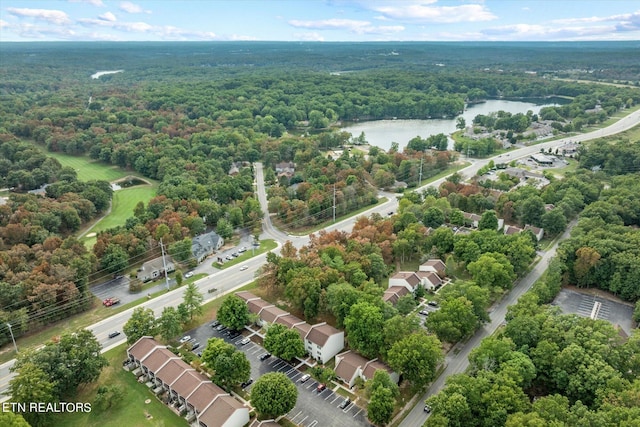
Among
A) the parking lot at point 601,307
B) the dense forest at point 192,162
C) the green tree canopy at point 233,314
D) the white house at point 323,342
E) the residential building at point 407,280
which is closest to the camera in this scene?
the white house at point 323,342

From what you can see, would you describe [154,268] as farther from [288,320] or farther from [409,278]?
[409,278]

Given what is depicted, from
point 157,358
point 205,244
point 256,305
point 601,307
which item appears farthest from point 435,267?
point 157,358

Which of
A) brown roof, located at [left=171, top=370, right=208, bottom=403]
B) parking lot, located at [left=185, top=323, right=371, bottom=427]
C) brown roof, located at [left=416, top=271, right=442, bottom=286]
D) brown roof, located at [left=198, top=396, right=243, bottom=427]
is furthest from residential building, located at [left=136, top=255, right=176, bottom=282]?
brown roof, located at [left=416, top=271, right=442, bottom=286]

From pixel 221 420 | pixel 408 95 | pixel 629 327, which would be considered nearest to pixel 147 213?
pixel 221 420

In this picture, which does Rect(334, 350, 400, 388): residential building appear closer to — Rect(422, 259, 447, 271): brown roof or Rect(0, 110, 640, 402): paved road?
Rect(422, 259, 447, 271): brown roof

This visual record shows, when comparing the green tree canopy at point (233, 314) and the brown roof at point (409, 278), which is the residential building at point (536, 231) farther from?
the green tree canopy at point (233, 314)

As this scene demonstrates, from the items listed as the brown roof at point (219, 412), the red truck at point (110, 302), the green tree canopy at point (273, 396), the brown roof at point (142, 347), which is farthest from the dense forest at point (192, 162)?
the green tree canopy at point (273, 396)
